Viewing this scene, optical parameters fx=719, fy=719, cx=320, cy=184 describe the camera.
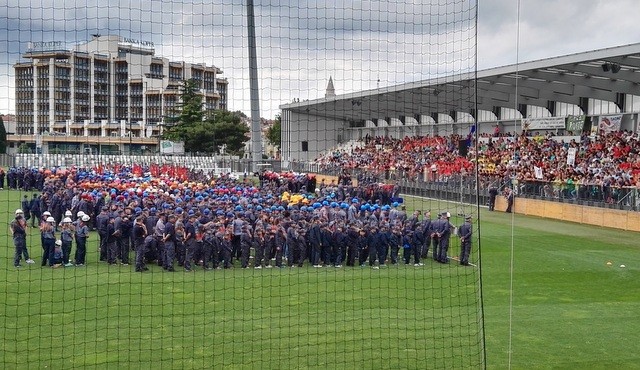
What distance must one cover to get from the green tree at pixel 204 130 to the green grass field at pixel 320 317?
76.6ft

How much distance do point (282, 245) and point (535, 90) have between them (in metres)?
20.3

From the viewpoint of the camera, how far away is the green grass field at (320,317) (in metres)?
9.48

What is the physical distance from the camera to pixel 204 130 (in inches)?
1722

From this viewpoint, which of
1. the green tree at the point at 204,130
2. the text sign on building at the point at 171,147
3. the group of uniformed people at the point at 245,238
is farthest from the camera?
the text sign on building at the point at 171,147

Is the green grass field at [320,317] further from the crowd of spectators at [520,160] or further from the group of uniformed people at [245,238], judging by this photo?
the crowd of spectators at [520,160]

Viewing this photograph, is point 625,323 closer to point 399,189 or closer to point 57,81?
point 57,81

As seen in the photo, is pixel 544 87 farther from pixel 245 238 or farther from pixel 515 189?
pixel 245 238

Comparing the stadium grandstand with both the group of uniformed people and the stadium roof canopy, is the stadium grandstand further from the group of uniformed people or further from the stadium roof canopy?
the group of uniformed people

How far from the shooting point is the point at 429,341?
417 inches

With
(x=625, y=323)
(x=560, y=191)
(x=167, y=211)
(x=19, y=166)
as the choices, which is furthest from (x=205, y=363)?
(x=19, y=166)

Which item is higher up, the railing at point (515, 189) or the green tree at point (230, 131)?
the green tree at point (230, 131)

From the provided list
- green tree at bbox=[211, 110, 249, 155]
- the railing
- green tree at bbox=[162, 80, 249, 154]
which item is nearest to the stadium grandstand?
the railing

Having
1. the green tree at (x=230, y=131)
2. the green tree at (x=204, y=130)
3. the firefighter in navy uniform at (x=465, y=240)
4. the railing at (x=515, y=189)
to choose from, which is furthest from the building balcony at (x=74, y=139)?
the green tree at (x=230, y=131)

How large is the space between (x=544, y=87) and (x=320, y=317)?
930 inches
